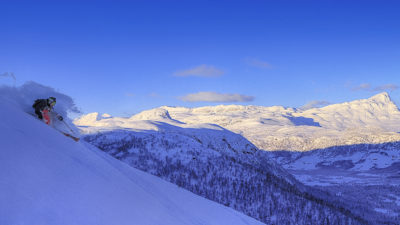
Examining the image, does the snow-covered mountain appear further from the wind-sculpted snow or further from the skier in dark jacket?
the skier in dark jacket

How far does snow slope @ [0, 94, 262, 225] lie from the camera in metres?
3.69

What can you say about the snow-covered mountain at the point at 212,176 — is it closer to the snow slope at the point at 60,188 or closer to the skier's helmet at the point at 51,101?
the skier's helmet at the point at 51,101

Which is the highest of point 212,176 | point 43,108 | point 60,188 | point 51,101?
point 51,101

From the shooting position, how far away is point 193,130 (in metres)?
41.3

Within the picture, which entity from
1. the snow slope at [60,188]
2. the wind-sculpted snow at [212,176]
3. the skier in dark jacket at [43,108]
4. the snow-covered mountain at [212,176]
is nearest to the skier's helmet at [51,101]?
the skier in dark jacket at [43,108]

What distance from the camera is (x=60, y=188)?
429 cm

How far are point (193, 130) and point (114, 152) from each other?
17070 mm

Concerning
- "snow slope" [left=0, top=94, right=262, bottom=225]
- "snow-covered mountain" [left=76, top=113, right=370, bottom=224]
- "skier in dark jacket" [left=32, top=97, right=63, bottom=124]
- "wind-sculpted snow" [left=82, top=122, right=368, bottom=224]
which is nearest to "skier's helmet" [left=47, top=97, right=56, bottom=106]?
"skier in dark jacket" [left=32, top=97, right=63, bottom=124]

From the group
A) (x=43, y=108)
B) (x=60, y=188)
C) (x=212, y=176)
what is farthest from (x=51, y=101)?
(x=212, y=176)

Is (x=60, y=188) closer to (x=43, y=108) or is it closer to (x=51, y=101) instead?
(x=43, y=108)

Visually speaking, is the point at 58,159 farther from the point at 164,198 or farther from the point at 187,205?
the point at 187,205

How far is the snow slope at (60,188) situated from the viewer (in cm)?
369

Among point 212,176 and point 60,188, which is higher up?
point 60,188

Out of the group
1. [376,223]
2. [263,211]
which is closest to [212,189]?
[263,211]
